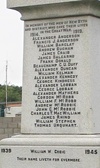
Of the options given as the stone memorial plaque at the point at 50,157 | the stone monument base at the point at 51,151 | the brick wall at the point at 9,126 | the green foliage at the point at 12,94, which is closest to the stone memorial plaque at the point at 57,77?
the stone monument base at the point at 51,151

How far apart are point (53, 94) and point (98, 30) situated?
105cm

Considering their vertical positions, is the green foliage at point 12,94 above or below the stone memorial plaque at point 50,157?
above

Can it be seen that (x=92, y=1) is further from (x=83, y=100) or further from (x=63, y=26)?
(x=83, y=100)

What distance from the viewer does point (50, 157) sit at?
9555mm

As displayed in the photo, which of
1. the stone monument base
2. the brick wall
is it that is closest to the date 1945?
the stone monument base

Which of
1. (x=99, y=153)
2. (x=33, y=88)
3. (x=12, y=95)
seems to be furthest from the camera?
(x=12, y=95)

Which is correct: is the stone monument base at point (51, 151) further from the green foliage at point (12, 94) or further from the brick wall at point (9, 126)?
the green foliage at point (12, 94)

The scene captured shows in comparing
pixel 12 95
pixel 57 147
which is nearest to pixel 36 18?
pixel 57 147

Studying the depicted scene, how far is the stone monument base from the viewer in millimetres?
9359

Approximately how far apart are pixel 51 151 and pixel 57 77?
3.24ft

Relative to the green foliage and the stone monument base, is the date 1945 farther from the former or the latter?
the green foliage

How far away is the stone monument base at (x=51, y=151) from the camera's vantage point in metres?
9.36

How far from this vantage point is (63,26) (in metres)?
9.85

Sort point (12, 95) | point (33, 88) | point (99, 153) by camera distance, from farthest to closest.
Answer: point (12, 95) < point (33, 88) < point (99, 153)
